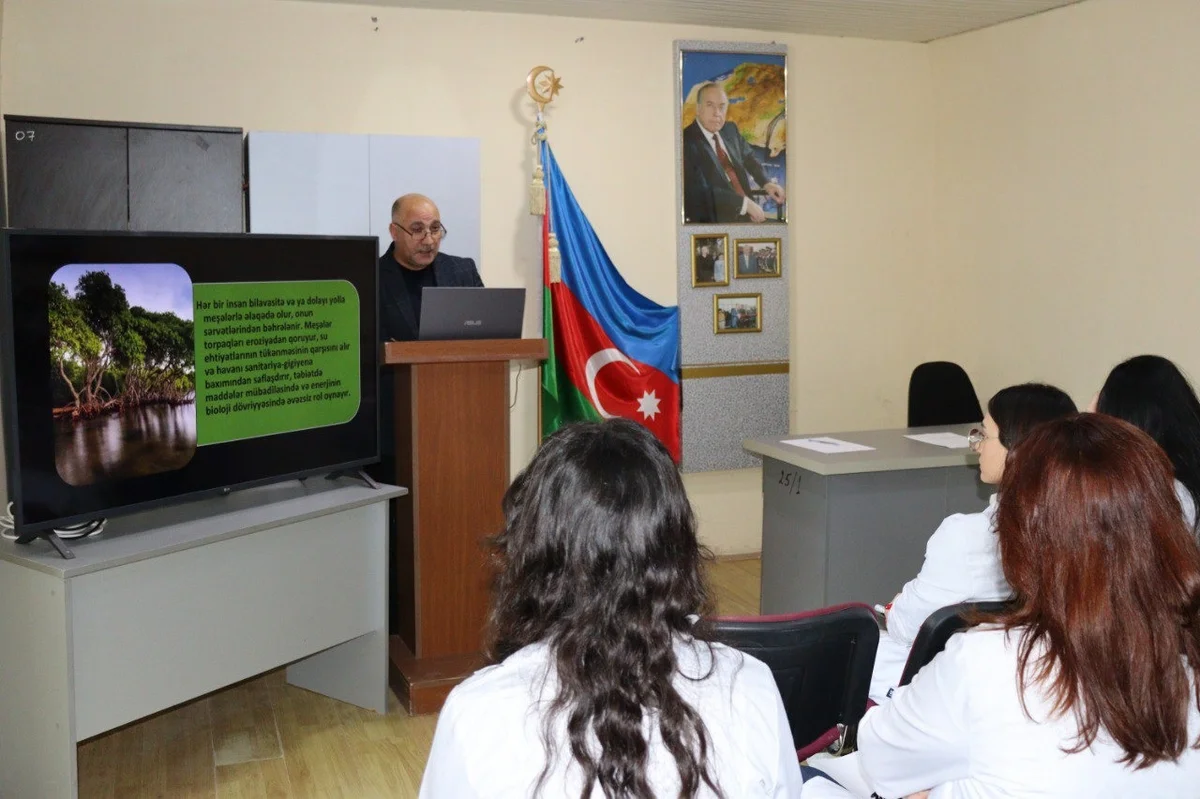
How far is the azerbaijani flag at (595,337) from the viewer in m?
5.25

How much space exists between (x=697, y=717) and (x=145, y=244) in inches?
88.7

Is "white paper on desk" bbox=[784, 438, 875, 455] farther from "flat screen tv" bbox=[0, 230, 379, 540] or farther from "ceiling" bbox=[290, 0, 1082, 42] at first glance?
"ceiling" bbox=[290, 0, 1082, 42]

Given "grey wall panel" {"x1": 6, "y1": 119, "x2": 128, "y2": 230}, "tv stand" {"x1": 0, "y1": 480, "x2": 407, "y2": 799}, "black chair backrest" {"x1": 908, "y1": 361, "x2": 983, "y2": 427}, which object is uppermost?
"grey wall panel" {"x1": 6, "y1": 119, "x2": 128, "y2": 230}

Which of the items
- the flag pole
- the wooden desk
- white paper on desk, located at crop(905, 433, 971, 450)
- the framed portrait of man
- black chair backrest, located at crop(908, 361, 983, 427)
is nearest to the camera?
the wooden desk

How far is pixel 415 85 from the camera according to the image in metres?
5.04

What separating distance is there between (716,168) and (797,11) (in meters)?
0.86

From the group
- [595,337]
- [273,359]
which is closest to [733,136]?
[595,337]

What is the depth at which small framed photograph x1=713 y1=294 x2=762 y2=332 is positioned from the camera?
5680 millimetres

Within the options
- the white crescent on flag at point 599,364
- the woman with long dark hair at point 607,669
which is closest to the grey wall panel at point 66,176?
the white crescent on flag at point 599,364

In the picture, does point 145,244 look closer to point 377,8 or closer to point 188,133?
point 188,133

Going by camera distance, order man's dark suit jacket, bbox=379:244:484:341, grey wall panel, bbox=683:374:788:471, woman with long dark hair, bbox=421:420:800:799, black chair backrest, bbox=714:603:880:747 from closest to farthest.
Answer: woman with long dark hair, bbox=421:420:800:799, black chair backrest, bbox=714:603:880:747, man's dark suit jacket, bbox=379:244:484:341, grey wall panel, bbox=683:374:788:471

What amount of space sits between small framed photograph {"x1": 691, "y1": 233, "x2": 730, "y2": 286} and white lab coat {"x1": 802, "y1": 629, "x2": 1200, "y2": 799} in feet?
13.9

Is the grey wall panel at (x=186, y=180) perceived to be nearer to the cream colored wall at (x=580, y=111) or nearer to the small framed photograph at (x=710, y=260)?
the cream colored wall at (x=580, y=111)

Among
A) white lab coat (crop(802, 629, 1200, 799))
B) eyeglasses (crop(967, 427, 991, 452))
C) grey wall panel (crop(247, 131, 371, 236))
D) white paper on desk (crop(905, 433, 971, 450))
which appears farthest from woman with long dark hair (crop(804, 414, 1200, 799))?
grey wall panel (crop(247, 131, 371, 236))
